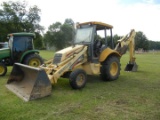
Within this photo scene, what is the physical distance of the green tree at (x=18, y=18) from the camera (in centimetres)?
4262

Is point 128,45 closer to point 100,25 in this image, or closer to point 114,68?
point 114,68

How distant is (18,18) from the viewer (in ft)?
143

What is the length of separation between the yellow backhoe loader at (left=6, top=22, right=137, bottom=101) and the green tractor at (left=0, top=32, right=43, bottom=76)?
2.85 meters

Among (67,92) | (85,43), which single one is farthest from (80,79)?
(85,43)

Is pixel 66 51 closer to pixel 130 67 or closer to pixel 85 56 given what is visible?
pixel 85 56

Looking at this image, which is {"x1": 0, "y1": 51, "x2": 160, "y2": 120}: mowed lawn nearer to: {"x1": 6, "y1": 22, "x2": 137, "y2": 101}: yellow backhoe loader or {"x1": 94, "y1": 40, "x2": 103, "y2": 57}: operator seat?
{"x1": 6, "y1": 22, "x2": 137, "y2": 101}: yellow backhoe loader

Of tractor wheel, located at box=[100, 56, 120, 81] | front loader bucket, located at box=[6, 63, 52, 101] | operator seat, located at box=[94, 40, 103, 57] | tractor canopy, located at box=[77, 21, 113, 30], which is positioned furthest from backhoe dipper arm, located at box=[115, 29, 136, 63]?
front loader bucket, located at box=[6, 63, 52, 101]

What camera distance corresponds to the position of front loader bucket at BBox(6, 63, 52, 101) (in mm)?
5500

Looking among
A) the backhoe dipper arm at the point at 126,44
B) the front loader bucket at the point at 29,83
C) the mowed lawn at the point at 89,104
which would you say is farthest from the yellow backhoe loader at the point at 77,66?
the backhoe dipper arm at the point at 126,44

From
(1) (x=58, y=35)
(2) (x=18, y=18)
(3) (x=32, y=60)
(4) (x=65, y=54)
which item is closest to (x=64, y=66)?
(4) (x=65, y=54)

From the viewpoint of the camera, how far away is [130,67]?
1129 cm

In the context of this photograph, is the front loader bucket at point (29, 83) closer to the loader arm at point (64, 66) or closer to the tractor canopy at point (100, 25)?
the loader arm at point (64, 66)

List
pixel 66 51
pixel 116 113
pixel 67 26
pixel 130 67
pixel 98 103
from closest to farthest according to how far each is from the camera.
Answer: pixel 116 113, pixel 98 103, pixel 66 51, pixel 130 67, pixel 67 26

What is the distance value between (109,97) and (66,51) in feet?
7.80
